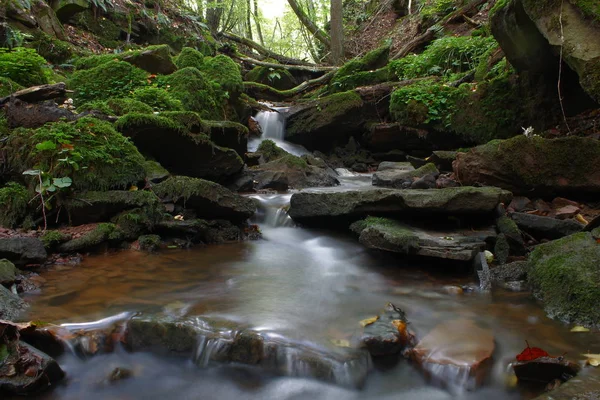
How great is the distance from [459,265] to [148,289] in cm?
326

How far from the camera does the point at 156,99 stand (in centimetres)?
821

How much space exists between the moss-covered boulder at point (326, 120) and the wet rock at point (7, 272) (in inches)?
358

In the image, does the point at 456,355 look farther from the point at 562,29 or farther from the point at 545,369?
the point at 562,29

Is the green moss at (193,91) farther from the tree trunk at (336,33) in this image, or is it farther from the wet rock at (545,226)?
the tree trunk at (336,33)

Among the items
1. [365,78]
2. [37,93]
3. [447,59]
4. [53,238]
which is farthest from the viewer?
[365,78]

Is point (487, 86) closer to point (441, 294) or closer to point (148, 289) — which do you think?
point (441, 294)

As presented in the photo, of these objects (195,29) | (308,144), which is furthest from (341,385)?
(195,29)

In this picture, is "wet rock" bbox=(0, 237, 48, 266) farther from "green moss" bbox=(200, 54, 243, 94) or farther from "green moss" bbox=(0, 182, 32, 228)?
"green moss" bbox=(200, 54, 243, 94)

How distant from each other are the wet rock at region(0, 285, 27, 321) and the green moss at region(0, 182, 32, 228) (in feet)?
6.29

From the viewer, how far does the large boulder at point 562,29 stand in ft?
17.3

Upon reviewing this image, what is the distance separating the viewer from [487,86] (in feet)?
30.8

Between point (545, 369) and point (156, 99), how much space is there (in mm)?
7610

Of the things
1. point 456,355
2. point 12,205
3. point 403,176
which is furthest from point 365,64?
point 456,355

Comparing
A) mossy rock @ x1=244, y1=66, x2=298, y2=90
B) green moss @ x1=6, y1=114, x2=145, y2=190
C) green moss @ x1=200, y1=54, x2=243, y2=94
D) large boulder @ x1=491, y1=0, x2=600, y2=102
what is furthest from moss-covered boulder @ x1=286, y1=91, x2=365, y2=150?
green moss @ x1=6, y1=114, x2=145, y2=190
